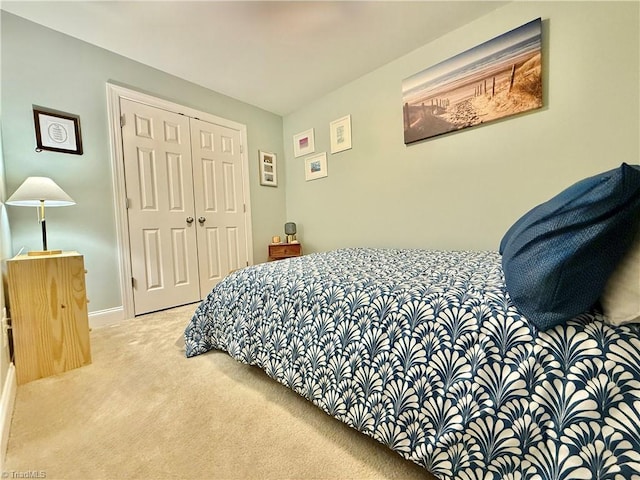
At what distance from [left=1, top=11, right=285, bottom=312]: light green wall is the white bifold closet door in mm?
179

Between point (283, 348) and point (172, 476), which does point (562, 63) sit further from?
point (172, 476)

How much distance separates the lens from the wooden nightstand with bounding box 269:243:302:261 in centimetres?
332

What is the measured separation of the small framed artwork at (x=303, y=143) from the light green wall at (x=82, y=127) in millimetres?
1455

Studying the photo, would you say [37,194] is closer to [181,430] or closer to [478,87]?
[181,430]

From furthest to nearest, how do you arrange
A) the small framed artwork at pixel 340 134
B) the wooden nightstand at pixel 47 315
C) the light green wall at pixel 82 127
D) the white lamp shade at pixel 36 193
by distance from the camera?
the small framed artwork at pixel 340 134, the light green wall at pixel 82 127, the white lamp shade at pixel 36 193, the wooden nightstand at pixel 47 315

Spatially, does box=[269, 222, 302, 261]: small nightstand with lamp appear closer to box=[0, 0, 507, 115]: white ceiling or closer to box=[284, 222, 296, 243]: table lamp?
box=[284, 222, 296, 243]: table lamp

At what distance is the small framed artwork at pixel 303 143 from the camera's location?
3348 mm

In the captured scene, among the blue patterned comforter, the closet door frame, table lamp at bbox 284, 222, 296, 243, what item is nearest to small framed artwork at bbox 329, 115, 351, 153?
table lamp at bbox 284, 222, 296, 243

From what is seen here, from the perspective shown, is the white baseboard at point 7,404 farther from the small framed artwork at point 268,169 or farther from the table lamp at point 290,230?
the small framed artwork at point 268,169

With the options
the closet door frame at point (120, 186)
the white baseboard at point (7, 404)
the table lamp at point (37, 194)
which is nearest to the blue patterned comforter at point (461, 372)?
the white baseboard at point (7, 404)

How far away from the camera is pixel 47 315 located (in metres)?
1.47

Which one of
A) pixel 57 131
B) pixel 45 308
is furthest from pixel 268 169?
pixel 45 308

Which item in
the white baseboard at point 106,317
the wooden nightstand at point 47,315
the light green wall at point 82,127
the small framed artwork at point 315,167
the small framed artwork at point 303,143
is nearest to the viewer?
the wooden nightstand at point 47,315

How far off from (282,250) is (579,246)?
2949 mm
